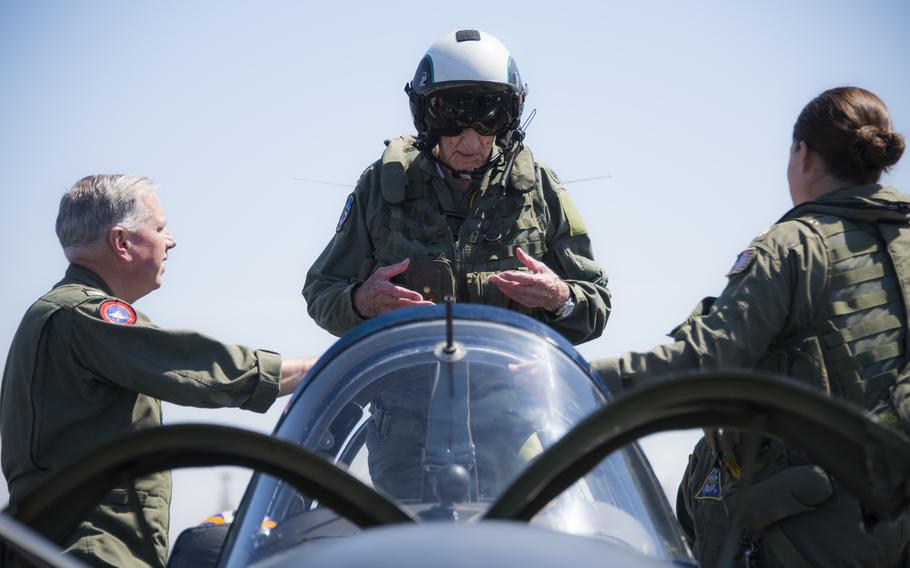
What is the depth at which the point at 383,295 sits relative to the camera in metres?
4.76

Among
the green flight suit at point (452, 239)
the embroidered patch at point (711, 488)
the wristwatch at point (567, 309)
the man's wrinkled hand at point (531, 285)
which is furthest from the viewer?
the green flight suit at point (452, 239)

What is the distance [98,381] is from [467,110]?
2069mm

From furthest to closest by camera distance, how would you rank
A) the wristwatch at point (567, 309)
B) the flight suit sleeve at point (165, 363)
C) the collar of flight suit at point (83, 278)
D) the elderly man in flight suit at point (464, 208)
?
the elderly man in flight suit at point (464, 208) → the wristwatch at point (567, 309) → the collar of flight suit at point (83, 278) → the flight suit sleeve at point (165, 363)

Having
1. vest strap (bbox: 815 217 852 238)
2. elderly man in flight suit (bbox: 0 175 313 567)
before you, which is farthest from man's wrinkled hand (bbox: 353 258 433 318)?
vest strap (bbox: 815 217 852 238)

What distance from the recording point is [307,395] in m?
3.17

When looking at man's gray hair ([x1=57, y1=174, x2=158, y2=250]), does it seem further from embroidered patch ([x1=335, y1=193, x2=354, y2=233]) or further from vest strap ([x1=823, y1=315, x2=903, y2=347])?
vest strap ([x1=823, y1=315, x2=903, y2=347])

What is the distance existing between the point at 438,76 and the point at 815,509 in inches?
102

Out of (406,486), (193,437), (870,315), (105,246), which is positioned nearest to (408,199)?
(105,246)

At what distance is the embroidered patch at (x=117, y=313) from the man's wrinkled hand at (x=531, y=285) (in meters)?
1.46

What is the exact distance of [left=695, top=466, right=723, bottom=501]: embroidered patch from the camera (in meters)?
4.45

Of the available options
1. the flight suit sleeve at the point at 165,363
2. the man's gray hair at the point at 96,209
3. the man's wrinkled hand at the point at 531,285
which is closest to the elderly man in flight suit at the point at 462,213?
the man's wrinkled hand at the point at 531,285

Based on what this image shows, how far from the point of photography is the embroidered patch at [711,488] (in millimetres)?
4453

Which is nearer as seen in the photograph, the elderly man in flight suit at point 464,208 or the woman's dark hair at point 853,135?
the woman's dark hair at point 853,135

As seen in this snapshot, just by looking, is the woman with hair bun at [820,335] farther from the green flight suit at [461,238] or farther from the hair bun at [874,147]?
the green flight suit at [461,238]
